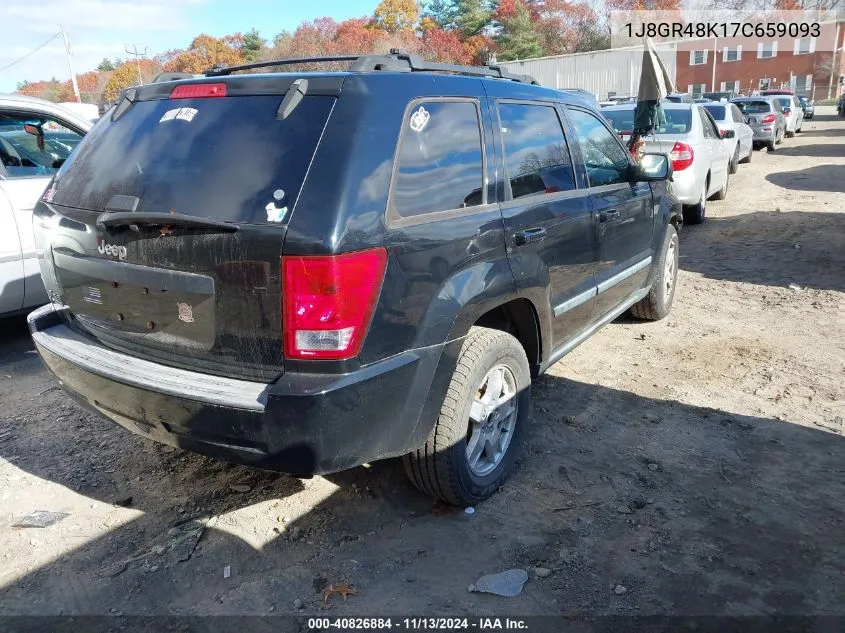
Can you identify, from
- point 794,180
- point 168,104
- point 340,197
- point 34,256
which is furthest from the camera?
point 794,180

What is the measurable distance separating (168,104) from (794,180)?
550 inches

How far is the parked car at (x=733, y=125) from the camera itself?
12.6m

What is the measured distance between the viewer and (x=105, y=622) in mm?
2488

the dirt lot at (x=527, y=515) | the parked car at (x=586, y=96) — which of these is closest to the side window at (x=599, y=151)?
the parked car at (x=586, y=96)

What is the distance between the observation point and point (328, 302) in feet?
7.50

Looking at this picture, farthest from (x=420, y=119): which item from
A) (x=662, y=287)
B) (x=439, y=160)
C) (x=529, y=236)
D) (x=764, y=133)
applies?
(x=764, y=133)

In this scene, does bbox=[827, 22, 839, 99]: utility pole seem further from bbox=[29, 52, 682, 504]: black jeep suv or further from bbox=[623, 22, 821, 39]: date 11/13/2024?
bbox=[29, 52, 682, 504]: black jeep suv

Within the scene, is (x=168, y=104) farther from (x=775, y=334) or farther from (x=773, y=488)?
(x=775, y=334)

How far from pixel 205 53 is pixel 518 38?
2764 cm

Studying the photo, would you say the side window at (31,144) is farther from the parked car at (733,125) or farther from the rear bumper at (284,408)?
the parked car at (733,125)

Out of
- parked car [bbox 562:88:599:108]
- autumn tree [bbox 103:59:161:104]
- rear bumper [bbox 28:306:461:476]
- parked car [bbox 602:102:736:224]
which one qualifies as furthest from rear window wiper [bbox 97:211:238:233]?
autumn tree [bbox 103:59:161:104]

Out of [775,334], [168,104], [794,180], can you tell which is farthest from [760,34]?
[168,104]

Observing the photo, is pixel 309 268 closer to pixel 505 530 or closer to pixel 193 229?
pixel 193 229

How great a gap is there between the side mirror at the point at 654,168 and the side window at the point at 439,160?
1.97 metres
